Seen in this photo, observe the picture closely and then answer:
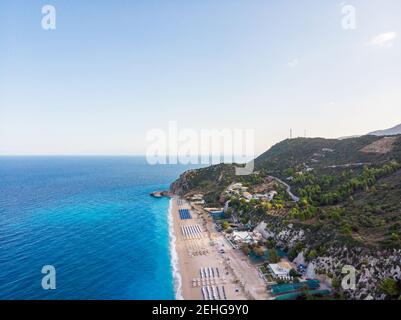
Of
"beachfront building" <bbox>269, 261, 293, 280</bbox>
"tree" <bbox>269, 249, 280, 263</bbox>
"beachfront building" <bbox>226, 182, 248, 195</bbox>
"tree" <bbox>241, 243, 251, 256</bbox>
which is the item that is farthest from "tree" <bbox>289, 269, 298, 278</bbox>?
"beachfront building" <bbox>226, 182, 248, 195</bbox>

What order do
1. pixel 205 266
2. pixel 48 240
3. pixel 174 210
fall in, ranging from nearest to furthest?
pixel 205 266, pixel 48 240, pixel 174 210

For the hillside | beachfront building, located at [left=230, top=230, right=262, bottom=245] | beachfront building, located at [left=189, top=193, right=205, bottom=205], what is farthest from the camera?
beachfront building, located at [left=189, top=193, right=205, bottom=205]

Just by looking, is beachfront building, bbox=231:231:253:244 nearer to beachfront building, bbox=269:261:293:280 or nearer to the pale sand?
Result: the pale sand

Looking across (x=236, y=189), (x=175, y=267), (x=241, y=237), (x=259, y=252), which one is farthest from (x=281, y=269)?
(x=236, y=189)
